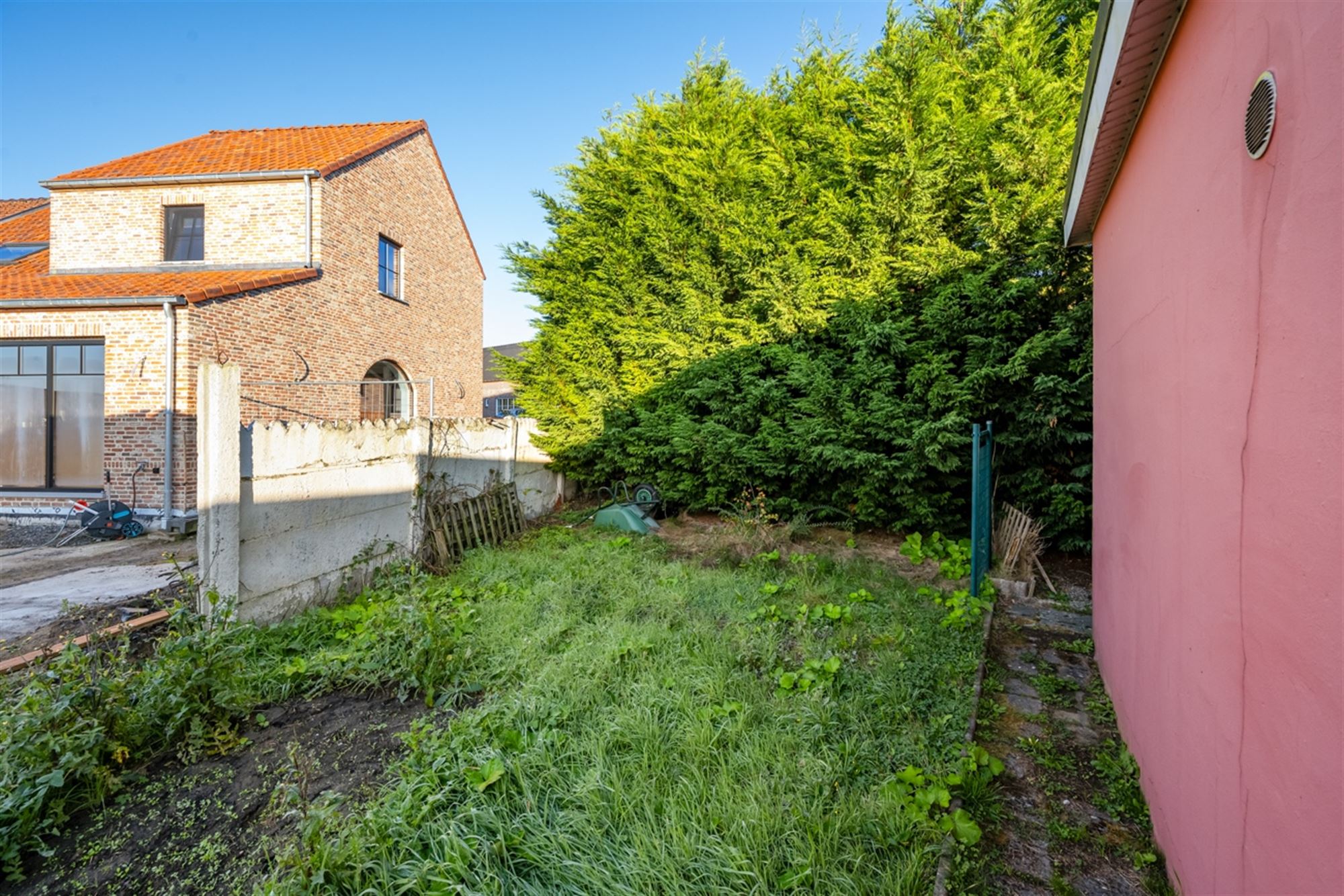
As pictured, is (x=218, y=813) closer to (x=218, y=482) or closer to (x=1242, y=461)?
(x=218, y=482)

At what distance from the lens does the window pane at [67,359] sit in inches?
344

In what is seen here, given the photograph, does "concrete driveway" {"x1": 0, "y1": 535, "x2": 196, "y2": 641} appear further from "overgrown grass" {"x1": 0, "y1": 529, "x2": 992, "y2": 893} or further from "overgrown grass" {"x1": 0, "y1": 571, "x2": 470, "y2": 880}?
"overgrown grass" {"x1": 0, "y1": 529, "x2": 992, "y2": 893}

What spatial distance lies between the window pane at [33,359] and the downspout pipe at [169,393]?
2602 millimetres

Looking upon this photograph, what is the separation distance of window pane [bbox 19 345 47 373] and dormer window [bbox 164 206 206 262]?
2800 mm

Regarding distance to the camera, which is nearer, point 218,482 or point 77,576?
point 218,482

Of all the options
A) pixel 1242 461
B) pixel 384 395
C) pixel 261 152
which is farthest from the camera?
pixel 384 395

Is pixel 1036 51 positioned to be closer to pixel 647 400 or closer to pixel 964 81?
pixel 964 81

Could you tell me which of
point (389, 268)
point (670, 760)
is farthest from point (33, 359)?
point (670, 760)

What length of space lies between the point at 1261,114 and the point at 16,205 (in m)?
21.6

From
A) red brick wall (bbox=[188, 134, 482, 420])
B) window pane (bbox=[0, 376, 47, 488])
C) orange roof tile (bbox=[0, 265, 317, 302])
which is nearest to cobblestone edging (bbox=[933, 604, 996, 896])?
red brick wall (bbox=[188, 134, 482, 420])

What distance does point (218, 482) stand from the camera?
3.64 meters

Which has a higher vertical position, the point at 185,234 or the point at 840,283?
the point at 185,234

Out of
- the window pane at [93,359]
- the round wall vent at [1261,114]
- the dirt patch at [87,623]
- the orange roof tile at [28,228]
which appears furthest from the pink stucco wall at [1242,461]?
the orange roof tile at [28,228]

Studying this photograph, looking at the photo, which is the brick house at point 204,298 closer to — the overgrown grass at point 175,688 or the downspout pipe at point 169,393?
the downspout pipe at point 169,393
